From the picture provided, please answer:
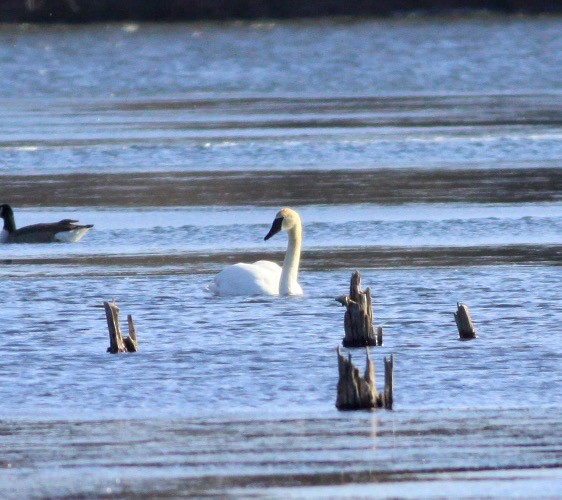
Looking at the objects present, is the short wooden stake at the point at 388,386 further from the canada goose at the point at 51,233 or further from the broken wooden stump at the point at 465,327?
the canada goose at the point at 51,233

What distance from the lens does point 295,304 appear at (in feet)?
40.5

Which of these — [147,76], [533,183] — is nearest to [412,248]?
[533,183]

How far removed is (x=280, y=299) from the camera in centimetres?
1260

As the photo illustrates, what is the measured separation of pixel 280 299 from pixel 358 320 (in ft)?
7.64

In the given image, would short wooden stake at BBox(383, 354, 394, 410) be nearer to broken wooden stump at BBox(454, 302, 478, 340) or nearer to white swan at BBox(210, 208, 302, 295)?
broken wooden stump at BBox(454, 302, 478, 340)

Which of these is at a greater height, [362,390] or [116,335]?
[362,390]

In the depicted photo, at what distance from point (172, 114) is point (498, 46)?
21.8 m

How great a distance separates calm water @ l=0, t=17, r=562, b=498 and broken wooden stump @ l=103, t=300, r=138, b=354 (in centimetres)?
11

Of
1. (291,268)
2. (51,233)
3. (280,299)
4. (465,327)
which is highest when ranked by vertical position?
(465,327)

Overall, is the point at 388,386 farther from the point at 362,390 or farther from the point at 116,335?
the point at 116,335

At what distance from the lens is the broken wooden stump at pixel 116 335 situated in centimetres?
1009

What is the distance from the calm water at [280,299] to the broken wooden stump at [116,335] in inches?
4.2

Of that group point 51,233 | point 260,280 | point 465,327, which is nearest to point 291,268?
point 260,280

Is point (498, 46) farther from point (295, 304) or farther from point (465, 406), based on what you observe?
point (465, 406)
